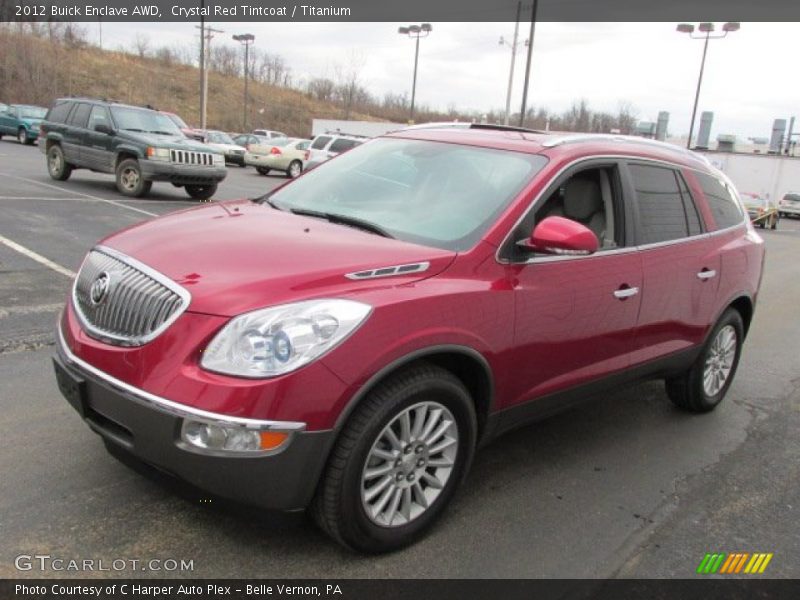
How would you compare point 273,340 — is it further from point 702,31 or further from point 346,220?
point 702,31

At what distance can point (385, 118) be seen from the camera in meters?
95.1

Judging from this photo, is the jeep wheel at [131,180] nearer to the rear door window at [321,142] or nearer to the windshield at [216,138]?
the rear door window at [321,142]

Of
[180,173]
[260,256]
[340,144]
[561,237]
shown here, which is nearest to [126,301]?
[260,256]

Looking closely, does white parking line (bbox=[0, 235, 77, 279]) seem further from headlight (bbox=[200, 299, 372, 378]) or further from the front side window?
the front side window

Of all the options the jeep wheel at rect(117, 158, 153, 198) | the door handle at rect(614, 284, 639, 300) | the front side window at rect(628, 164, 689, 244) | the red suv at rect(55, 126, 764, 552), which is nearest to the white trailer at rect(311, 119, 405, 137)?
the jeep wheel at rect(117, 158, 153, 198)

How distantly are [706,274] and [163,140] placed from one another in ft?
38.6

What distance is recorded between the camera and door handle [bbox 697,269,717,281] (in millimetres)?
4496

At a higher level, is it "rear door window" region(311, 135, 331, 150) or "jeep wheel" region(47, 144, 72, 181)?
"rear door window" region(311, 135, 331, 150)

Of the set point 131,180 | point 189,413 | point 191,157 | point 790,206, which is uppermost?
point 191,157

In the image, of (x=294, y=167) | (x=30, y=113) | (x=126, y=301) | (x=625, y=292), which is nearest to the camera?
(x=126, y=301)

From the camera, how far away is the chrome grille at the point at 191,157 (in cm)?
1356

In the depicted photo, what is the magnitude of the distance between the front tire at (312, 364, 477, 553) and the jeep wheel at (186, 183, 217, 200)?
12671 mm

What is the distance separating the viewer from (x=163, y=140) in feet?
45.0
